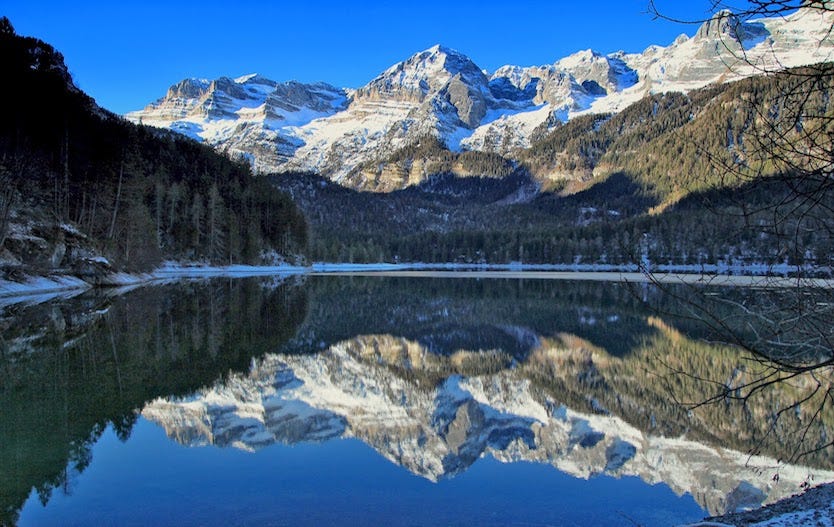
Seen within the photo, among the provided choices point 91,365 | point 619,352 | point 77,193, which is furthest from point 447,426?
point 77,193

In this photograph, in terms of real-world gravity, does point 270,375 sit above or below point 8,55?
below

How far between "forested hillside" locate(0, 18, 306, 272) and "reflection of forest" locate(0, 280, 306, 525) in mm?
10194

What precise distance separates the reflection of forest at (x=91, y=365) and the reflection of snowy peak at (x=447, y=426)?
112 centimetres

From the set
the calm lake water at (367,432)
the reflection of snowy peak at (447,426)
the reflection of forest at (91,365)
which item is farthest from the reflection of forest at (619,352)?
the reflection of forest at (91,365)

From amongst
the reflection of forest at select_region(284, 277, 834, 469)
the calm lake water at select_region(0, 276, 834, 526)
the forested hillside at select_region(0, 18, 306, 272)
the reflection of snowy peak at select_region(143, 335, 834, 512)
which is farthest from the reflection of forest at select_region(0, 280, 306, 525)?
the forested hillside at select_region(0, 18, 306, 272)

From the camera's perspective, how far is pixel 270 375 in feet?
46.0

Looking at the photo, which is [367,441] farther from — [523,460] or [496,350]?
[496,350]

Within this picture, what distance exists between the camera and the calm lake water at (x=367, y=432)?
707 centimetres

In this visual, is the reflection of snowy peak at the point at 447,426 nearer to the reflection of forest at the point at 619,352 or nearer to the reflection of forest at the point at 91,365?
the reflection of forest at the point at 619,352

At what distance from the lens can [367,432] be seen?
10.5m

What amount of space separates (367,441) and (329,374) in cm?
477

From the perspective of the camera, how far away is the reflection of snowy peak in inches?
334

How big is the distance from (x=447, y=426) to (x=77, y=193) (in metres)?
43.8

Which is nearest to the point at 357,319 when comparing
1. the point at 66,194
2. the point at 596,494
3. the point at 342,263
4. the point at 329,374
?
the point at 329,374
